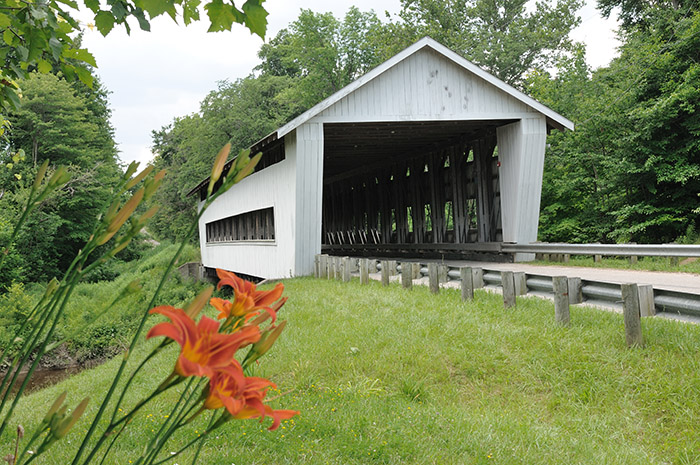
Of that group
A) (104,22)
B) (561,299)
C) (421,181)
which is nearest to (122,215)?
(104,22)

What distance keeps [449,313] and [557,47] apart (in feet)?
93.3

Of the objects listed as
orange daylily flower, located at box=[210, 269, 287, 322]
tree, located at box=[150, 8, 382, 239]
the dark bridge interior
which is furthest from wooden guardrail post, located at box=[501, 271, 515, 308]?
tree, located at box=[150, 8, 382, 239]

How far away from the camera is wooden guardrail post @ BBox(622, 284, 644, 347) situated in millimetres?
5418

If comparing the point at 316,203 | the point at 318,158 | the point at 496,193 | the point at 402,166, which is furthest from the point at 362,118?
the point at 402,166

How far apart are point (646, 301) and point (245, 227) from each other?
17316 mm

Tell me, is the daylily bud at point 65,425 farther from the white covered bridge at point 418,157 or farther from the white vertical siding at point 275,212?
the white vertical siding at point 275,212

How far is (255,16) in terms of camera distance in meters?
2.14

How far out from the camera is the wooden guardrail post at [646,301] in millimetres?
5414

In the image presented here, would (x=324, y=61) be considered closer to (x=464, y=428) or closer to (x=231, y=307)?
(x=464, y=428)

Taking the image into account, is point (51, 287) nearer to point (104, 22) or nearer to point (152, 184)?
point (152, 184)

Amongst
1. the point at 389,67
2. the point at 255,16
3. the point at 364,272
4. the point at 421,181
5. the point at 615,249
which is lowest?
the point at 364,272

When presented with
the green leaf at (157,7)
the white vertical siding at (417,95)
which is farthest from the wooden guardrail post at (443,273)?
the green leaf at (157,7)

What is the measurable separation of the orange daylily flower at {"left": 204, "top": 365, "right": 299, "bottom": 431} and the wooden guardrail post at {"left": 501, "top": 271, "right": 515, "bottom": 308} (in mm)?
6608

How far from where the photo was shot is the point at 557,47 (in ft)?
102
